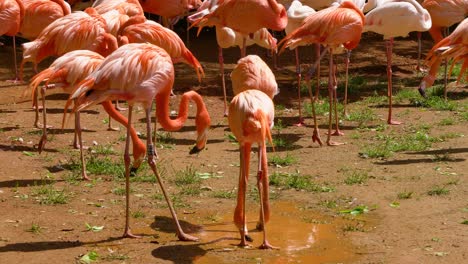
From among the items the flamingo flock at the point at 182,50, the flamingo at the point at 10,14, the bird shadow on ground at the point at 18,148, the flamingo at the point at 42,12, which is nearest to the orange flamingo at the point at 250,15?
the flamingo flock at the point at 182,50

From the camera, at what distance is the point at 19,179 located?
6.95 meters

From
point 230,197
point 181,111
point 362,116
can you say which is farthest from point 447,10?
point 181,111

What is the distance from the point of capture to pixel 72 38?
779 cm

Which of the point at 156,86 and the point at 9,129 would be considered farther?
the point at 9,129

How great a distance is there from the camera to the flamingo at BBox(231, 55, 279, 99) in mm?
6379

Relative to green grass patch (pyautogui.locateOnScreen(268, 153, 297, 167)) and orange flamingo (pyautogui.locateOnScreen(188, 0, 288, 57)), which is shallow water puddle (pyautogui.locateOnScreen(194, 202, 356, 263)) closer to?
green grass patch (pyautogui.locateOnScreen(268, 153, 297, 167))

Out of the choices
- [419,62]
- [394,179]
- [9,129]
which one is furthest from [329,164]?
[419,62]

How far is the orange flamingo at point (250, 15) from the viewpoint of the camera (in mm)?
8711

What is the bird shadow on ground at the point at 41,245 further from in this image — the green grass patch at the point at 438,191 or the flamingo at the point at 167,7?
the flamingo at the point at 167,7

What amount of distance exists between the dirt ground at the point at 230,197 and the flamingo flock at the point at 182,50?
0.20 metres

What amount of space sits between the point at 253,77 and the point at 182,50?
1.27 meters

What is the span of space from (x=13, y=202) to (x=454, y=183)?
3150 millimetres

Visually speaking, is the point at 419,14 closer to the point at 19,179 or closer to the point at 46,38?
the point at 46,38

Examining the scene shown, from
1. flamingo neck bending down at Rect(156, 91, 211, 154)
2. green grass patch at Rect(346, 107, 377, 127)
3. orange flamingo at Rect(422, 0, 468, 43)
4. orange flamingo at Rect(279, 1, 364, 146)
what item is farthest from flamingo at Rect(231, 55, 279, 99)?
orange flamingo at Rect(422, 0, 468, 43)
